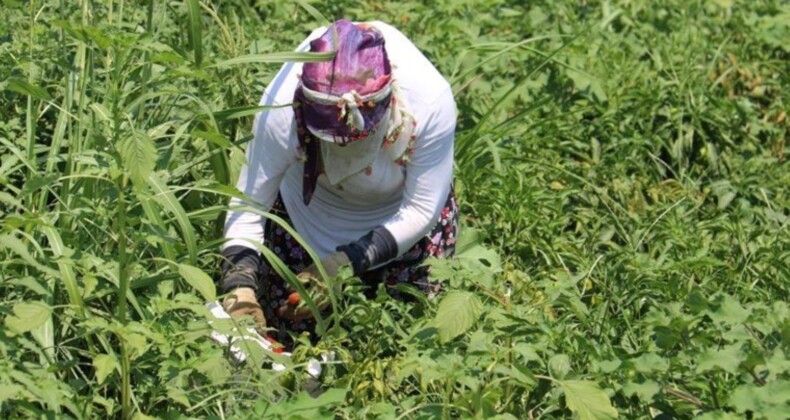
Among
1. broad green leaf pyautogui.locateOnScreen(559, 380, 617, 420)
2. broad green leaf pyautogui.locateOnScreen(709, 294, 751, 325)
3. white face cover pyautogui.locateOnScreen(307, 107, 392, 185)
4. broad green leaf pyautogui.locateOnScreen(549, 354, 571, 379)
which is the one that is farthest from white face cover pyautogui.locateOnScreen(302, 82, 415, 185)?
broad green leaf pyautogui.locateOnScreen(709, 294, 751, 325)

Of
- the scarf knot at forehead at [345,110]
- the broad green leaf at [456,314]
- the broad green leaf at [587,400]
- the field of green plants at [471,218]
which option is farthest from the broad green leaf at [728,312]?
the scarf knot at forehead at [345,110]

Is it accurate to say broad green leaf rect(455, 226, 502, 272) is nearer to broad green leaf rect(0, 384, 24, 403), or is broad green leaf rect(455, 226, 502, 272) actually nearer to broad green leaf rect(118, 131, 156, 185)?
broad green leaf rect(118, 131, 156, 185)

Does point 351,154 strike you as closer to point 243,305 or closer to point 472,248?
point 243,305

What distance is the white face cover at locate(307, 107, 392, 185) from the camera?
3715 mm

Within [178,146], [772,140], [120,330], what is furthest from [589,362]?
[772,140]

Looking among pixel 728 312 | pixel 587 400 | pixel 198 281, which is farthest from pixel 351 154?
pixel 728 312

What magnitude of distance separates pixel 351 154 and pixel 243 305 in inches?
18.0

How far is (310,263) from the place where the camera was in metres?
4.12

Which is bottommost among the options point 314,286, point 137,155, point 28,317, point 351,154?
point 314,286

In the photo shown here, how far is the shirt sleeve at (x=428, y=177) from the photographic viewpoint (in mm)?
3809

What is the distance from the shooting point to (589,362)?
3322 mm

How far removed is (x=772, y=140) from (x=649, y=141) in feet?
1.77

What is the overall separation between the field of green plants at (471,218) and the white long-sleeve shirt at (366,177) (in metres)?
0.10

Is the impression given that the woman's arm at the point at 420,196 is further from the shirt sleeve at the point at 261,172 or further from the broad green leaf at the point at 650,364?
the broad green leaf at the point at 650,364
